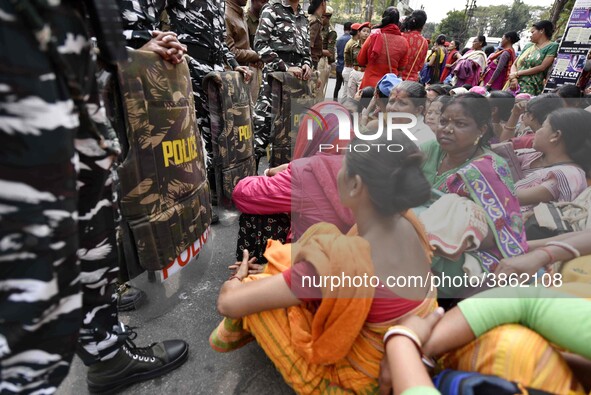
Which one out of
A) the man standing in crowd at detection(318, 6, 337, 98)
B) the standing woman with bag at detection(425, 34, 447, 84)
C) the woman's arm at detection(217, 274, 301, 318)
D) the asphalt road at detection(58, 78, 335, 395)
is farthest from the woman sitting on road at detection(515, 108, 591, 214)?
the standing woman with bag at detection(425, 34, 447, 84)

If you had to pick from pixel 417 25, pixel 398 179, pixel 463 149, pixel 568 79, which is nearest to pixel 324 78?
pixel 417 25

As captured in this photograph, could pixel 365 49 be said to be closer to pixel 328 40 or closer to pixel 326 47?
pixel 326 47

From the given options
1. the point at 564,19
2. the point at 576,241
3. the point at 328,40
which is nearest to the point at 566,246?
the point at 576,241

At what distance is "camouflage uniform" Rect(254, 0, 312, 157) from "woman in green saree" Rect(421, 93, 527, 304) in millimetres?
1984

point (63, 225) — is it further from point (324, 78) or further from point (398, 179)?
point (324, 78)

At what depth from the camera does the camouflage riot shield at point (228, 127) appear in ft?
6.76

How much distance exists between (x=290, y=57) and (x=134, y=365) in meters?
2.96

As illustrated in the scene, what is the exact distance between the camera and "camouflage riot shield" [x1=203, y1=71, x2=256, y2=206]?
2061 millimetres

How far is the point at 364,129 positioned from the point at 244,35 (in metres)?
2.79

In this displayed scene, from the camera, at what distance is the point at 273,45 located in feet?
10.6

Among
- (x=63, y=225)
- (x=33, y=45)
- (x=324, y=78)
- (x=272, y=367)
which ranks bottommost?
(x=272, y=367)

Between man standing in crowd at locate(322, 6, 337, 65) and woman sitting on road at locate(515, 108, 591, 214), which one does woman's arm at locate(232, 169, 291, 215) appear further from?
man standing in crowd at locate(322, 6, 337, 65)

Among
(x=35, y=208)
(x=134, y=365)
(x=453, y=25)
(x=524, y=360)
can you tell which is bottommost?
(x=134, y=365)

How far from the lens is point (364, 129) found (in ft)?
3.28
